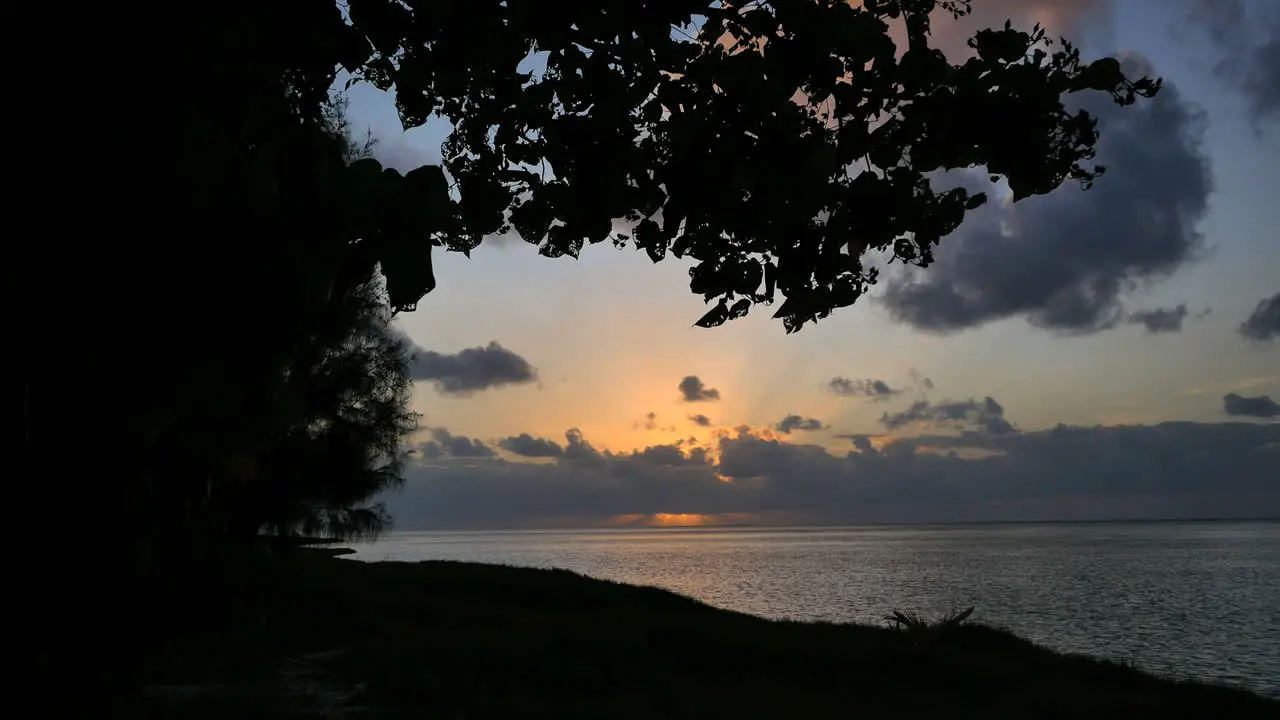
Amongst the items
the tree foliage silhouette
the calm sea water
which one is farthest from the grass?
the calm sea water

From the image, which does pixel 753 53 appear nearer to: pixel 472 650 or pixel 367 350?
pixel 472 650

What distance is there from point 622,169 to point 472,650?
1341 cm

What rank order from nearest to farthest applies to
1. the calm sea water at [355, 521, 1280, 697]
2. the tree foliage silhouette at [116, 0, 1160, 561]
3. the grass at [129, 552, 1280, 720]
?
the tree foliage silhouette at [116, 0, 1160, 561]
the grass at [129, 552, 1280, 720]
the calm sea water at [355, 521, 1280, 697]

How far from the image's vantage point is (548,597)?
28000 millimetres

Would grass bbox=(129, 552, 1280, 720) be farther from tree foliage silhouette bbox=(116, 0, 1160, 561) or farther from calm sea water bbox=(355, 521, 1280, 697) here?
calm sea water bbox=(355, 521, 1280, 697)

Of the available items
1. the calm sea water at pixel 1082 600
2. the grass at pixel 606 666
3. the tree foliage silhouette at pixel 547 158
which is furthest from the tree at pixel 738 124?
the calm sea water at pixel 1082 600

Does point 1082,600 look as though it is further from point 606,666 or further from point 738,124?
point 738,124

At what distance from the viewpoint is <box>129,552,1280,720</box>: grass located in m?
14.0

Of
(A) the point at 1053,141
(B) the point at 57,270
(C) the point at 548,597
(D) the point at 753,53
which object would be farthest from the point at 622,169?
(C) the point at 548,597

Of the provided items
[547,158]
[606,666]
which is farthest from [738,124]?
[606,666]

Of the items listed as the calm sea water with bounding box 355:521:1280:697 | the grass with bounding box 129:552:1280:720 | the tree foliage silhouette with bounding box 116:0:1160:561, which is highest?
the tree foliage silhouette with bounding box 116:0:1160:561

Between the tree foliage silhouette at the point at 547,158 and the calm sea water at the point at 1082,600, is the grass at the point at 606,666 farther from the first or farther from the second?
the calm sea water at the point at 1082,600

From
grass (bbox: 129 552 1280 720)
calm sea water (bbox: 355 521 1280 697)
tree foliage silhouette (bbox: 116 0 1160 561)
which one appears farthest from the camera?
calm sea water (bbox: 355 521 1280 697)

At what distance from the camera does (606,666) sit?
16641 mm
